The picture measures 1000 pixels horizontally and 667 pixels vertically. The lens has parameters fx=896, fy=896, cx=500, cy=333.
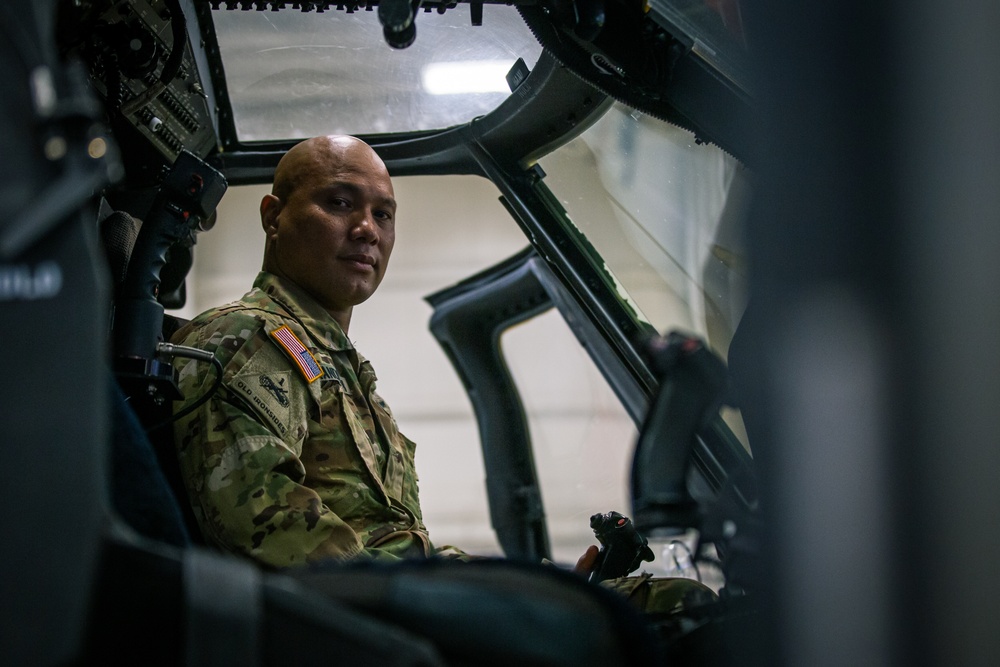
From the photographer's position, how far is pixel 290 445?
1639mm

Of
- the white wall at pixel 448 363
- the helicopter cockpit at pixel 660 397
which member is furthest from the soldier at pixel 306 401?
the white wall at pixel 448 363

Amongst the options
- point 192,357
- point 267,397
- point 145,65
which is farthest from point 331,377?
point 145,65

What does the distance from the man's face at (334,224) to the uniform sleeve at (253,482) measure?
0.48 m

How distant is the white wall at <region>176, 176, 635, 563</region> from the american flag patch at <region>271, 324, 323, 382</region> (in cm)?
89

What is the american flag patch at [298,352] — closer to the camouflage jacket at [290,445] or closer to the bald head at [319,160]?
the camouflage jacket at [290,445]

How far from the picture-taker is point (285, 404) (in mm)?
1664

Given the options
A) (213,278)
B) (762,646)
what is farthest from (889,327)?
(213,278)

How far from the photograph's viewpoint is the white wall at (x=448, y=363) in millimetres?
2574

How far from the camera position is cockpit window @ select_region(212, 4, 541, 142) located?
2.20 meters

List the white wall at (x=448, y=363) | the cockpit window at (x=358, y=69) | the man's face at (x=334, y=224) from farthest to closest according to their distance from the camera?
the white wall at (x=448, y=363) < the cockpit window at (x=358, y=69) < the man's face at (x=334, y=224)

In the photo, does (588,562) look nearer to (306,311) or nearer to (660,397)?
(306,311)

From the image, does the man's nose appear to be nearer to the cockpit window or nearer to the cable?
the cockpit window

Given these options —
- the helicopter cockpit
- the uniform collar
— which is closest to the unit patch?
the helicopter cockpit

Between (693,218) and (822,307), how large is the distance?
41.5 inches
